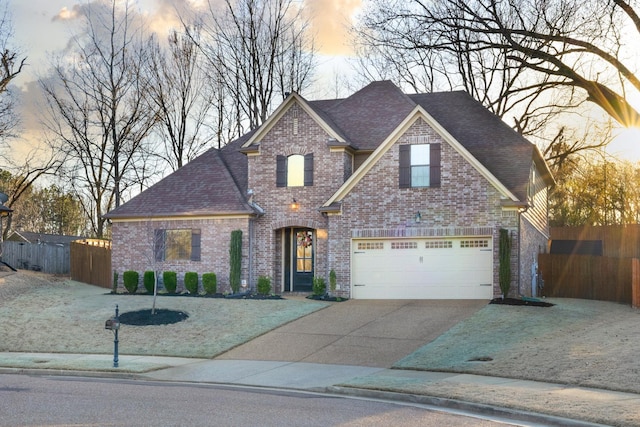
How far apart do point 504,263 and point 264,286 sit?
8.89 meters

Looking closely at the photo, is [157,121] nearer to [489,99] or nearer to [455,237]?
[489,99]

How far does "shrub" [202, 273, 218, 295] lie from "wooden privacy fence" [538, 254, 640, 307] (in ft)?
41.7

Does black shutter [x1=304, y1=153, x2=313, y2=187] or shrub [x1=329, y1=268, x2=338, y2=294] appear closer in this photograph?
shrub [x1=329, y1=268, x2=338, y2=294]

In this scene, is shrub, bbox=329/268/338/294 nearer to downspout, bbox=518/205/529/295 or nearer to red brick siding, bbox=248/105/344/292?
red brick siding, bbox=248/105/344/292

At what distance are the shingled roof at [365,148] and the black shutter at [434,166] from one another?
79.8 inches

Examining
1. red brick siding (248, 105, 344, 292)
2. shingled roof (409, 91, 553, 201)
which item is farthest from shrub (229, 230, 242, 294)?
shingled roof (409, 91, 553, 201)

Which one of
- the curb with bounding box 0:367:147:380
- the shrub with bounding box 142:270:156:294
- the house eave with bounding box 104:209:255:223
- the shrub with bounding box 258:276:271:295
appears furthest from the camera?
the shrub with bounding box 142:270:156:294

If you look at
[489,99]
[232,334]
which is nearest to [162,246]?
[232,334]

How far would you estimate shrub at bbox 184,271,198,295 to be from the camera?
29.7 meters

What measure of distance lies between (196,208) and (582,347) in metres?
17.5

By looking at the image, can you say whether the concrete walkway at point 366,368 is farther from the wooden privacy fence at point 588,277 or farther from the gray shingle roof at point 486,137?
the wooden privacy fence at point 588,277

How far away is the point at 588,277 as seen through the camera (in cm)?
2897

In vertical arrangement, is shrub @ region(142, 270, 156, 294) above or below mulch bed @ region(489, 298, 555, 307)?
above

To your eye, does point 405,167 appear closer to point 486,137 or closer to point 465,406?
point 486,137
